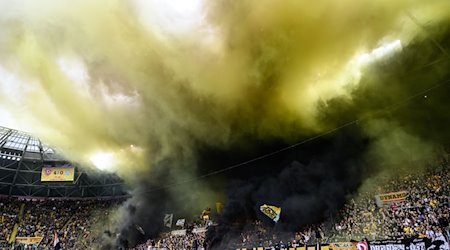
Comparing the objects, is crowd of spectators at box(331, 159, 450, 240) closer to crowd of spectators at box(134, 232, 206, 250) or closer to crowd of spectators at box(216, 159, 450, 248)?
crowd of spectators at box(216, 159, 450, 248)

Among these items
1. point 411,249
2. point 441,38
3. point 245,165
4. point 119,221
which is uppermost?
point 441,38

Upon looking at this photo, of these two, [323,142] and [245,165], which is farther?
[245,165]

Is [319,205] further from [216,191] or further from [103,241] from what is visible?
[103,241]

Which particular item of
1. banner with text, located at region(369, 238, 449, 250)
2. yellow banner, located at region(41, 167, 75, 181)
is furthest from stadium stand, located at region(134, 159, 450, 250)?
yellow banner, located at region(41, 167, 75, 181)

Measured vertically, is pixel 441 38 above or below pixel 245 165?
above

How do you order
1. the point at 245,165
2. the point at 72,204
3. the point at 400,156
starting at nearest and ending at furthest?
1. the point at 400,156
2. the point at 245,165
3. the point at 72,204

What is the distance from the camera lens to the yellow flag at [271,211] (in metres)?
36.7

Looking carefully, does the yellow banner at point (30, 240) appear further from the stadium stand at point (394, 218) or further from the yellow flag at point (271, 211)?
the yellow flag at point (271, 211)

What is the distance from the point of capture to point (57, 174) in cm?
4206

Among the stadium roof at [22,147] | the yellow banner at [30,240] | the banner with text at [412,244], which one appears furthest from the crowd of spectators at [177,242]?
the banner with text at [412,244]

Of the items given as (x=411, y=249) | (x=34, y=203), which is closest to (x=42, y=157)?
(x=34, y=203)

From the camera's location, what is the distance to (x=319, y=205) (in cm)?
3359

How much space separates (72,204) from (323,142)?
36882 millimetres

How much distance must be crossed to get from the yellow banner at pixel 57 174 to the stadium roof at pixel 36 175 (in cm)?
71
